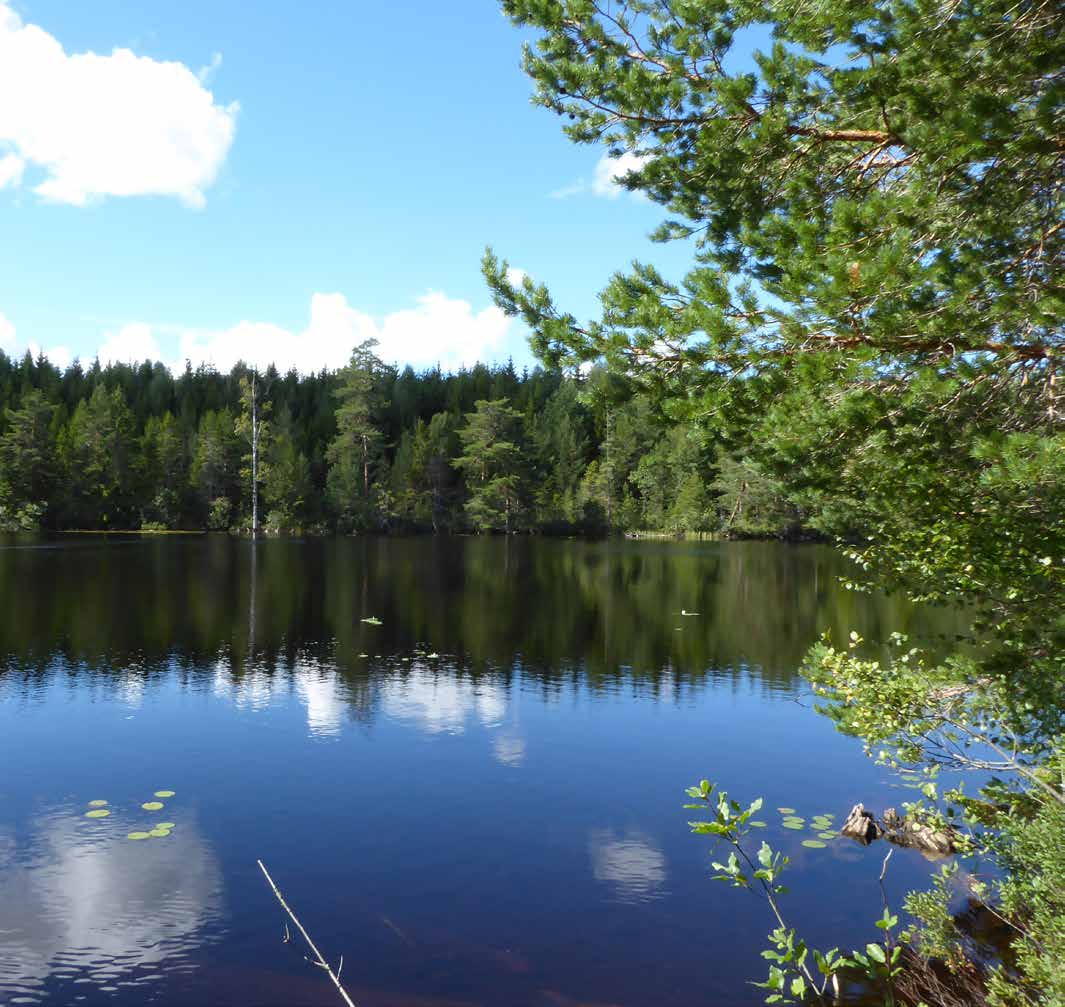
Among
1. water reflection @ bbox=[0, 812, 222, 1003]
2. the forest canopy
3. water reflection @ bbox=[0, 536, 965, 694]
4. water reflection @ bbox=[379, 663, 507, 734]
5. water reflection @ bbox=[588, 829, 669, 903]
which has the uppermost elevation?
the forest canopy

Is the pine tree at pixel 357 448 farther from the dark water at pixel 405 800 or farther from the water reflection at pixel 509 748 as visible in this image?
the water reflection at pixel 509 748

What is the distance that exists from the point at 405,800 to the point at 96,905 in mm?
5027

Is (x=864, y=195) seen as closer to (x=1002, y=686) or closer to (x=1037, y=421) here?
(x=1037, y=421)

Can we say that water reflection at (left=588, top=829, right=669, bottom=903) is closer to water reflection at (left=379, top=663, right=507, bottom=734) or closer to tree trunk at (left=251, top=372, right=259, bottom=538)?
water reflection at (left=379, top=663, right=507, bottom=734)

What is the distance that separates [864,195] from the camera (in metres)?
8.45

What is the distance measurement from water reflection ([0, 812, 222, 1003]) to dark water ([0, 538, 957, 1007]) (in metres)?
0.04

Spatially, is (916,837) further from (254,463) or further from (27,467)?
(27,467)

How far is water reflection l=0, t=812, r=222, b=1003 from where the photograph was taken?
29.6 ft

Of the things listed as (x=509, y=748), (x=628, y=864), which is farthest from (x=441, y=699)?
(x=628, y=864)

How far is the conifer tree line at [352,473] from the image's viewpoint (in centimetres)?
9294

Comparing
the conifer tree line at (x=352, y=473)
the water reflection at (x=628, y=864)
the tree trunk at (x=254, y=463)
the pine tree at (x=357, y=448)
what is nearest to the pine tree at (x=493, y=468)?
the conifer tree line at (x=352, y=473)

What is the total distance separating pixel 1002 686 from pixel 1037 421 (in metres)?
3.04

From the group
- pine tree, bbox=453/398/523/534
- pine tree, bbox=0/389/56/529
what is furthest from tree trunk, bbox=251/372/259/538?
pine tree, bbox=453/398/523/534

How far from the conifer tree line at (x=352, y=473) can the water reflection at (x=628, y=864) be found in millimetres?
76933
